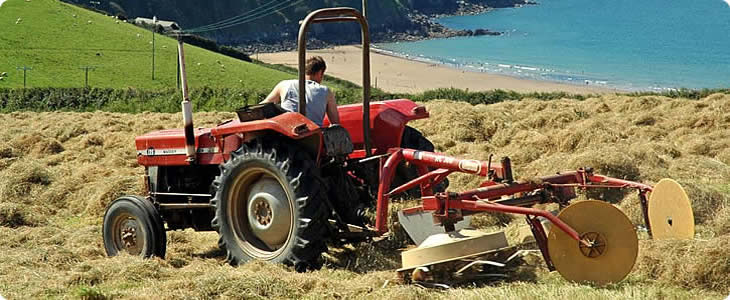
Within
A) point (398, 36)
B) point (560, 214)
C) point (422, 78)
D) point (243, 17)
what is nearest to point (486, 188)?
point (560, 214)

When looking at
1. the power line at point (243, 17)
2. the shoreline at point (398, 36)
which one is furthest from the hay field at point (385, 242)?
the power line at point (243, 17)

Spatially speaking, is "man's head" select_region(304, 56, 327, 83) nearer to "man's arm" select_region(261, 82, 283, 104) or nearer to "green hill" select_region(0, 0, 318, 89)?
"man's arm" select_region(261, 82, 283, 104)

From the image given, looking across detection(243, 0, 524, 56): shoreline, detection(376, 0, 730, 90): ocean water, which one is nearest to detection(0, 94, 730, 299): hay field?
detection(376, 0, 730, 90): ocean water

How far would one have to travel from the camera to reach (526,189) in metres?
5.97

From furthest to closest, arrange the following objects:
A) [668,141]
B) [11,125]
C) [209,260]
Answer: [11,125], [668,141], [209,260]

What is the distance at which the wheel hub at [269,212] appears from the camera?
647cm

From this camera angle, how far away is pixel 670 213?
5887 mm

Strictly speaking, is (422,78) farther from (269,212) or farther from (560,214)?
(560,214)

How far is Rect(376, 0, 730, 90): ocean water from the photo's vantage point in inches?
2482

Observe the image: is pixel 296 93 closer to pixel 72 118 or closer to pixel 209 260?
pixel 209 260

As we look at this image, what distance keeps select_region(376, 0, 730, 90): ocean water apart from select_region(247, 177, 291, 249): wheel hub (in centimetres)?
4919

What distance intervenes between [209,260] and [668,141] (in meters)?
8.10

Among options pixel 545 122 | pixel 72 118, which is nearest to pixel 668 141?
pixel 545 122

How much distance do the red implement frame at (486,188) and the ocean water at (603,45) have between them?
48.9 metres
